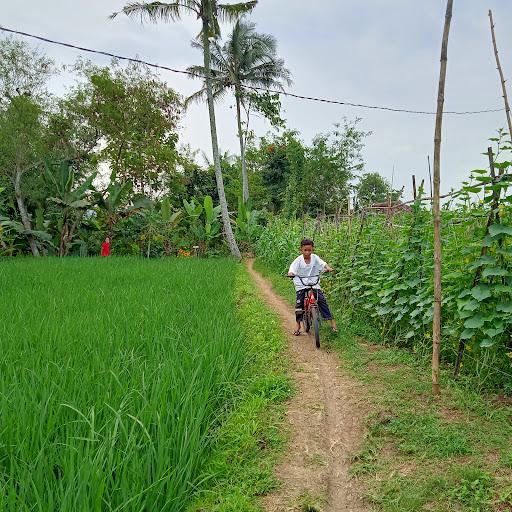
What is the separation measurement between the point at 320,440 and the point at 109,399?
1435mm

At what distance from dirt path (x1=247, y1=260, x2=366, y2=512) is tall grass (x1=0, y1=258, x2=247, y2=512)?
54 cm

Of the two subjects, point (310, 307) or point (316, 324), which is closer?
point (316, 324)

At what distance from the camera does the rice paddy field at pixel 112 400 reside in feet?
6.36

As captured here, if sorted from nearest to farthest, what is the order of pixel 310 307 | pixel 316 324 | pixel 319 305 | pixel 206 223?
pixel 316 324
pixel 310 307
pixel 319 305
pixel 206 223

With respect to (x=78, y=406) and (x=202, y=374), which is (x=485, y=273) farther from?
(x=78, y=406)

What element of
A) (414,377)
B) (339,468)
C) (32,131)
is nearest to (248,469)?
(339,468)

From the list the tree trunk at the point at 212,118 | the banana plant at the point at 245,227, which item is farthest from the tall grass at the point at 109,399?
the banana plant at the point at 245,227

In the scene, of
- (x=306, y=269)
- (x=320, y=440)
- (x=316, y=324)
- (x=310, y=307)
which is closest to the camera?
(x=320, y=440)

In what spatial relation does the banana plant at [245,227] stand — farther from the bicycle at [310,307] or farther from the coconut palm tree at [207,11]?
the bicycle at [310,307]

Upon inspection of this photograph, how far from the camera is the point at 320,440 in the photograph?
9.60ft

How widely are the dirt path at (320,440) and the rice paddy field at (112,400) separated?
0.46 metres

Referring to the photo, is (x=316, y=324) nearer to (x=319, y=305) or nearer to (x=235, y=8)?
(x=319, y=305)

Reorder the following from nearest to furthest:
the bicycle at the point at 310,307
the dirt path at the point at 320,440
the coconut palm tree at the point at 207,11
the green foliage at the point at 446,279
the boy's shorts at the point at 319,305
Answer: the dirt path at the point at 320,440
the green foliage at the point at 446,279
the bicycle at the point at 310,307
the boy's shorts at the point at 319,305
the coconut palm tree at the point at 207,11

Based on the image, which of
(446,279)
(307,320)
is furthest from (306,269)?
(446,279)
